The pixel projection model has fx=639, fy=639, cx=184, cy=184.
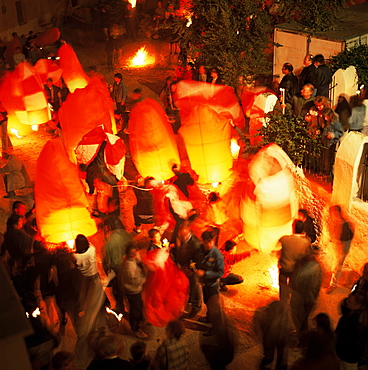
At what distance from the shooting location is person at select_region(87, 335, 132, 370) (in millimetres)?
6098

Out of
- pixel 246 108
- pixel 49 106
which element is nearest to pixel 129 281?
pixel 246 108

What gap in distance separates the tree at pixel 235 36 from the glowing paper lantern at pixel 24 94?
4.09 metres

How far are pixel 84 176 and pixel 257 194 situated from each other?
3.44 m

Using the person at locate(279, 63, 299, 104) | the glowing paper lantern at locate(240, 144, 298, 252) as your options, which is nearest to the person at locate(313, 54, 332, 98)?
the person at locate(279, 63, 299, 104)

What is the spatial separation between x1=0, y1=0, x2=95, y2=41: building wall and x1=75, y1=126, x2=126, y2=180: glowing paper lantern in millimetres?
13470

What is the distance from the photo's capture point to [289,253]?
24.6ft

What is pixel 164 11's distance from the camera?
22.2 meters

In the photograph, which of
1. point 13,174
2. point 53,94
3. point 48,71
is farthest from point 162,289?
point 48,71

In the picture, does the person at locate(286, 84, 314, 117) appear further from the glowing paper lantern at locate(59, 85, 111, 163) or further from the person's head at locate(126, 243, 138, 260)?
the person's head at locate(126, 243, 138, 260)

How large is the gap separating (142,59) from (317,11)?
747cm

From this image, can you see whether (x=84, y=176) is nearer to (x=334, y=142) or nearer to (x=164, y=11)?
(x=334, y=142)

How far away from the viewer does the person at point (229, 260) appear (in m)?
8.03

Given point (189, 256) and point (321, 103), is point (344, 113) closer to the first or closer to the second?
point (321, 103)

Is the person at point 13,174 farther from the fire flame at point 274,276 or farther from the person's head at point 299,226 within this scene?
the person's head at point 299,226
